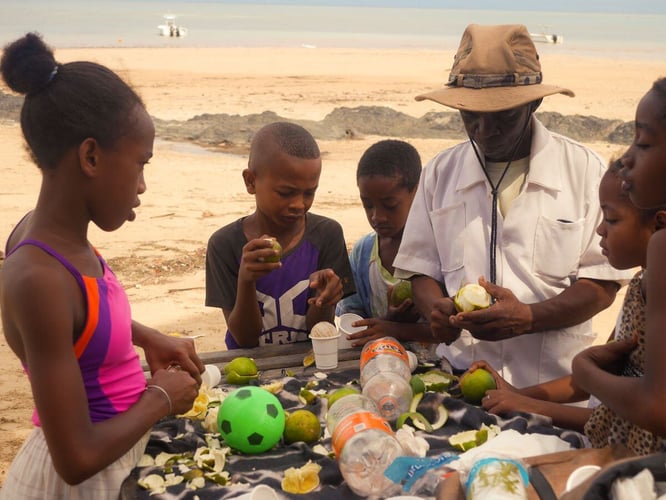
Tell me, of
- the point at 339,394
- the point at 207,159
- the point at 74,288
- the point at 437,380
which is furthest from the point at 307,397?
the point at 207,159

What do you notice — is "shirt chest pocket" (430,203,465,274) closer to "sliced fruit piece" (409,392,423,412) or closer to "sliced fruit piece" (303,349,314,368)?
"sliced fruit piece" (303,349,314,368)

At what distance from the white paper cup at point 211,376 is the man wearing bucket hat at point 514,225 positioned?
3.40 feet

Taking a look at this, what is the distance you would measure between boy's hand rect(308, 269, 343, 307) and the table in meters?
0.34

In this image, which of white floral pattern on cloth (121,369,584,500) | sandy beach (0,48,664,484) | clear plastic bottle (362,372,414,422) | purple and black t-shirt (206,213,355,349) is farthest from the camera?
sandy beach (0,48,664,484)

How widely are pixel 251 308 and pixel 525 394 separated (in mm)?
1429

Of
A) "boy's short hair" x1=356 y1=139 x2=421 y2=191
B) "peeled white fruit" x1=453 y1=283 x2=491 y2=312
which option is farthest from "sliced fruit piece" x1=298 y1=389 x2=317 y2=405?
"boy's short hair" x1=356 y1=139 x2=421 y2=191

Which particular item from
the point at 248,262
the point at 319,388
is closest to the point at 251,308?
the point at 248,262

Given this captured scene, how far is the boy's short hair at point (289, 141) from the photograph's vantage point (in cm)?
429

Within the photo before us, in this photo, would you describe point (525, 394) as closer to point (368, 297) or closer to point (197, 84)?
point (368, 297)

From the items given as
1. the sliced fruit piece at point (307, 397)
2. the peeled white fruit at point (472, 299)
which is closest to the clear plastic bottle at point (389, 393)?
the sliced fruit piece at point (307, 397)

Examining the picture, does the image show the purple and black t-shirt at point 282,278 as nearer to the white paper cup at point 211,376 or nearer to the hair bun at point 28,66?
the white paper cup at point 211,376

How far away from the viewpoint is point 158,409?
2.84m

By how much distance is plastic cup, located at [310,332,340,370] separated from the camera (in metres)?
3.87

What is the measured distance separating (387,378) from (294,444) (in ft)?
1.64
